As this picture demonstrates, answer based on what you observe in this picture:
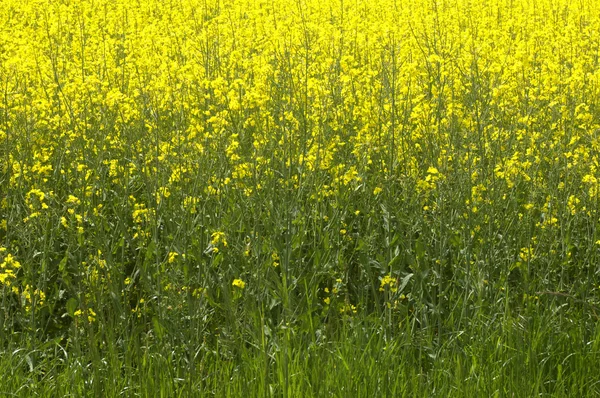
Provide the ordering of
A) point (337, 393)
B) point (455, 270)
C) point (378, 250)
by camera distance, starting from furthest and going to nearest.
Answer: point (378, 250) < point (455, 270) < point (337, 393)

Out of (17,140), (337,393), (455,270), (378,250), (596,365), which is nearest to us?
(337,393)

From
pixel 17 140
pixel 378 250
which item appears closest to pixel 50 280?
pixel 17 140

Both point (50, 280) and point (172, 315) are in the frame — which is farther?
point (50, 280)

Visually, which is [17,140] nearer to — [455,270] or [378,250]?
[378,250]

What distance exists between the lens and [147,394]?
3504 millimetres

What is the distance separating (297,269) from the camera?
452 cm

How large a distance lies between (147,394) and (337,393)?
0.63 meters

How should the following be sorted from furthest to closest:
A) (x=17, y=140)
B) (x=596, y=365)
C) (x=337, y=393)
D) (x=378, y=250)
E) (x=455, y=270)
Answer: (x=17, y=140), (x=378, y=250), (x=455, y=270), (x=596, y=365), (x=337, y=393)

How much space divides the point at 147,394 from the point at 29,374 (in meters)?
0.66

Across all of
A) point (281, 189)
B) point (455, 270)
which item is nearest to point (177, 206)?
point (281, 189)

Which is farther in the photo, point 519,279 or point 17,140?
point 17,140

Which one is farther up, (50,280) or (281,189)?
(281,189)

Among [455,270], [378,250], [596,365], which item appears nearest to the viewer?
[596,365]

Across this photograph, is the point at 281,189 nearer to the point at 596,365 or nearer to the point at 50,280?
the point at 50,280
